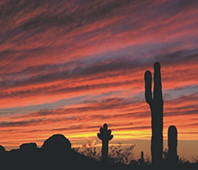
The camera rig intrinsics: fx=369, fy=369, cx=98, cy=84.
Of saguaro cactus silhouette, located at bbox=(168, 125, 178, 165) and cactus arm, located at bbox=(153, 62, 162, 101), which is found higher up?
cactus arm, located at bbox=(153, 62, 162, 101)

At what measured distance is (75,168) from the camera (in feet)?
73.9

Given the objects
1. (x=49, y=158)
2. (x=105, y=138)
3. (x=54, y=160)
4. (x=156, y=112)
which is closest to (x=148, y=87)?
(x=156, y=112)

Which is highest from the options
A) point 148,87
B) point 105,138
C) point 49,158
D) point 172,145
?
point 148,87

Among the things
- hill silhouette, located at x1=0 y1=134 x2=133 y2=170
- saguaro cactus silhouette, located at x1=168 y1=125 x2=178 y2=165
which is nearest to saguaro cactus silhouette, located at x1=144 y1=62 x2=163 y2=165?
saguaro cactus silhouette, located at x1=168 y1=125 x2=178 y2=165

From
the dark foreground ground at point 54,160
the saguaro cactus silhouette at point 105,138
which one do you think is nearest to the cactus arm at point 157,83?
the dark foreground ground at point 54,160

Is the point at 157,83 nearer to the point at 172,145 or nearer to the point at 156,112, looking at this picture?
the point at 156,112

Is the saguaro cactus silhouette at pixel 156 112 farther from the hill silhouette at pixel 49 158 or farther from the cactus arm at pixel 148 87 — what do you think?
the hill silhouette at pixel 49 158

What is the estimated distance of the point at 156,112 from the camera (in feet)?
64.6

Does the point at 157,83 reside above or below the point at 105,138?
above

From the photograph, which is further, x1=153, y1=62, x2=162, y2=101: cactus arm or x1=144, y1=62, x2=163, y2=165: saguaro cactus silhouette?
x1=153, y1=62, x2=162, y2=101: cactus arm

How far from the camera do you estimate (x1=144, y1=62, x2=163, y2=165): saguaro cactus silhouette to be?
63.4ft

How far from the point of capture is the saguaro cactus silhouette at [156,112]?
63.4ft

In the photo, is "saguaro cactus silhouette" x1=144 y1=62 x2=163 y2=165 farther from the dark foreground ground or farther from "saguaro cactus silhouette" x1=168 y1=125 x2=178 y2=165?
"saguaro cactus silhouette" x1=168 y1=125 x2=178 y2=165

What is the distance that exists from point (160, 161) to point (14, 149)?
12453 millimetres
